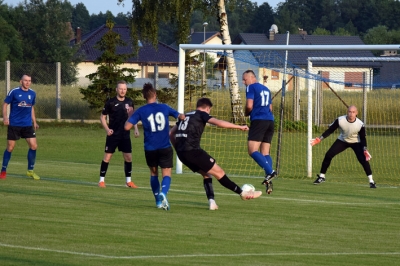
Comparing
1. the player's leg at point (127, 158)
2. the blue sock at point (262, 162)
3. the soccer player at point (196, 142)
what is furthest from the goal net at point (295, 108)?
the soccer player at point (196, 142)

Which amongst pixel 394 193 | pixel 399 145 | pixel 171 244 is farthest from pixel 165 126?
pixel 399 145

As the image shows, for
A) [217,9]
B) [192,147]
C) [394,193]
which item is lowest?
[394,193]

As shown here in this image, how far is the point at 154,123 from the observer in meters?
12.1

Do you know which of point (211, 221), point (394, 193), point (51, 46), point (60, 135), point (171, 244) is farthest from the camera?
point (51, 46)

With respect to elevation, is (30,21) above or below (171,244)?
above

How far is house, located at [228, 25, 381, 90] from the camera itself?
2142 centimetres

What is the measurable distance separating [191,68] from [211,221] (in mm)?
15302

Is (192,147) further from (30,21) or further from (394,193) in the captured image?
(30,21)

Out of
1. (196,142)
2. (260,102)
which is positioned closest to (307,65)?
(260,102)

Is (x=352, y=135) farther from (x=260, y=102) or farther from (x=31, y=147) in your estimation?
(x=31, y=147)

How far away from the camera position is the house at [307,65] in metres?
21.4

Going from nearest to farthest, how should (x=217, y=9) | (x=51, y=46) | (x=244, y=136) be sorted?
(x=244, y=136), (x=217, y=9), (x=51, y=46)

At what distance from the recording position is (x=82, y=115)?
1431 inches

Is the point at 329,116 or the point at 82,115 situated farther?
the point at 82,115
